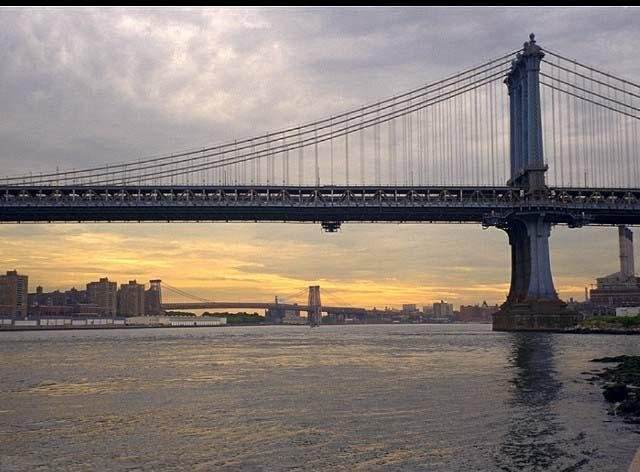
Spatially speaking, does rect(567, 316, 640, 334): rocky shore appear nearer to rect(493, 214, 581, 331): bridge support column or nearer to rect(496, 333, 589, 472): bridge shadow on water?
rect(493, 214, 581, 331): bridge support column

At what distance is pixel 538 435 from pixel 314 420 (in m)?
6.88

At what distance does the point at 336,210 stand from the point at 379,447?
2836 inches

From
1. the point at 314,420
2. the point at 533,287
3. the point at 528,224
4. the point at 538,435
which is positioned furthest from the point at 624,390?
the point at 528,224

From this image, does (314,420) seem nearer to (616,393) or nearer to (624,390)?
(616,393)

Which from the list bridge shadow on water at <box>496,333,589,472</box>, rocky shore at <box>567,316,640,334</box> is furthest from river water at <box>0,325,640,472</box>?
rocky shore at <box>567,316,640,334</box>

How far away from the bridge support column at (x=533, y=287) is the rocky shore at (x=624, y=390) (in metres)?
49.1

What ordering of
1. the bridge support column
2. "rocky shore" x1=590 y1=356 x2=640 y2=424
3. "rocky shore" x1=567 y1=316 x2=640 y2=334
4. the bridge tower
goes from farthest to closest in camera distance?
"rocky shore" x1=567 y1=316 x2=640 y2=334, the bridge tower, the bridge support column, "rocky shore" x1=590 y1=356 x2=640 y2=424

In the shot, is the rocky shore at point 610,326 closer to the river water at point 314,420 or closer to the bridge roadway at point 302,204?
the bridge roadway at point 302,204

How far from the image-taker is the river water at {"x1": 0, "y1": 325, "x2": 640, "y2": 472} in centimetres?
1716

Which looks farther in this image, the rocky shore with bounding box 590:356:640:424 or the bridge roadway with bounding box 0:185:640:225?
the bridge roadway with bounding box 0:185:640:225

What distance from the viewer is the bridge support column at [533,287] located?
86.1m

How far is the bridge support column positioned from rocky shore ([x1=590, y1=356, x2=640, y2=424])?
49.1 meters

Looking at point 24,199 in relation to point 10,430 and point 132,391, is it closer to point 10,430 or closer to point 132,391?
point 132,391

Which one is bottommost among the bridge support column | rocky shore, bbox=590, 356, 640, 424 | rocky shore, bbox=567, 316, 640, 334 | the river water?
the river water
